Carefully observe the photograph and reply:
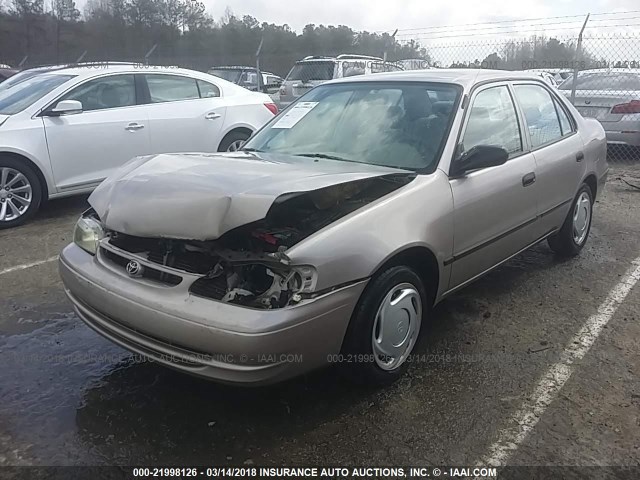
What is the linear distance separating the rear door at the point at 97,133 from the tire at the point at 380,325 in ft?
14.5

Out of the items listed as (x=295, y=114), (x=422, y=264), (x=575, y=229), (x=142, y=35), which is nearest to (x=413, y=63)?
(x=575, y=229)

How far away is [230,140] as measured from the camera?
23.6 feet

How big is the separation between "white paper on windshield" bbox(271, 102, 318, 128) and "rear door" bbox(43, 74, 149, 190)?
287 centimetres

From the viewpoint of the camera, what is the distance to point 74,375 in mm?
2984

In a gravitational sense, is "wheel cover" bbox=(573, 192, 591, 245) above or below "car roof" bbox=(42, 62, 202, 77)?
below

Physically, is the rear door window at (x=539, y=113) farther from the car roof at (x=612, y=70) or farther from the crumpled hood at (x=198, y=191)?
the car roof at (x=612, y=70)

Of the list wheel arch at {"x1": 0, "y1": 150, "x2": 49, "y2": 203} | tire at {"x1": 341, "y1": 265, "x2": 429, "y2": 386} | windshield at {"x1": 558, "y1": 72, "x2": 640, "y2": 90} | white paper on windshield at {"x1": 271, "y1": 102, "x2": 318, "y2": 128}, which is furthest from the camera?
windshield at {"x1": 558, "y1": 72, "x2": 640, "y2": 90}

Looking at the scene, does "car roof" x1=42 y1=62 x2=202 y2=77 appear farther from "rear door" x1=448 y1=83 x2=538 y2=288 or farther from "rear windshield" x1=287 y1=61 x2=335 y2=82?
"rear windshield" x1=287 y1=61 x2=335 y2=82

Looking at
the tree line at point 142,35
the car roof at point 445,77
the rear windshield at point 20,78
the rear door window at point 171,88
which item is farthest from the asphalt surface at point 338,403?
the tree line at point 142,35

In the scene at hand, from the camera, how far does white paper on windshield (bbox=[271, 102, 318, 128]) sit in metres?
3.92

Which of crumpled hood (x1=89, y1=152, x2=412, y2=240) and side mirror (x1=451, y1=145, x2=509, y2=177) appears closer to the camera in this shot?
crumpled hood (x1=89, y1=152, x2=412, y2=240)

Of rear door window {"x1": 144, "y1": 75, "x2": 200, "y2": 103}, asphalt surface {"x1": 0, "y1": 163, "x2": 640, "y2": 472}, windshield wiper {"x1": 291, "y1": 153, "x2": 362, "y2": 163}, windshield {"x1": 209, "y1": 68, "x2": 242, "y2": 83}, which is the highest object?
rear door window {"x1": 144, "y1": 75, "x2": 200, "y2": 103}

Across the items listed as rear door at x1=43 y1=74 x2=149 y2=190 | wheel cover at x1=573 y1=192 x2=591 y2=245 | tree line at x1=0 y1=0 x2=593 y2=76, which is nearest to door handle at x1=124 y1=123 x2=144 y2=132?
rear door at x1=43 y1=74 x2=149 y2=190

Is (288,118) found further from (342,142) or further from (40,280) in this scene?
(40,280)
